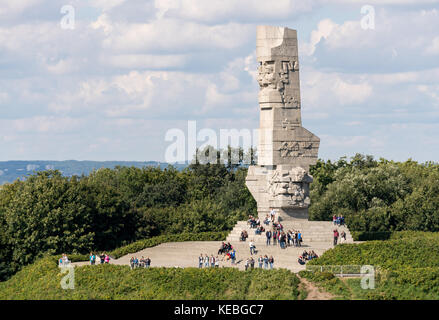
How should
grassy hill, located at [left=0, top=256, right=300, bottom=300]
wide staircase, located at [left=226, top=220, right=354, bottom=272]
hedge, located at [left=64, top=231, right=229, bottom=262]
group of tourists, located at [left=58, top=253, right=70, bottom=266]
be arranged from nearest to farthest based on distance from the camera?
grassy hill, located at [left=0, top=256, right=300, bottom=300] < group of tourists, located at [left=58, top=253, right=70, bottom=266] < wide staircase, located at [left=226, top=220, right=354, bottom=272] < hedge, located at [left=64, top=231, right=229, bottom=262]

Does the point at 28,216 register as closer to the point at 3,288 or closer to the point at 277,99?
the point at 3,288

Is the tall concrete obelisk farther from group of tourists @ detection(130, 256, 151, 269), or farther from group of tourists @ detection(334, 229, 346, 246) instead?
group of tourists @ detection(130, 256, 151, 269)

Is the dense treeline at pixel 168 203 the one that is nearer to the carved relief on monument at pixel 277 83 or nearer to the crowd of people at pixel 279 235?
the crowd of people at pixel 279 235

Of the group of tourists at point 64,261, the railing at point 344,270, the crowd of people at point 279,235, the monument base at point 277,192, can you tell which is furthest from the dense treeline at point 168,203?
the railing at point 344,270

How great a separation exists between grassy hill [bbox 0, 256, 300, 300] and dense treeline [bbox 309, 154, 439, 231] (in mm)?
26319

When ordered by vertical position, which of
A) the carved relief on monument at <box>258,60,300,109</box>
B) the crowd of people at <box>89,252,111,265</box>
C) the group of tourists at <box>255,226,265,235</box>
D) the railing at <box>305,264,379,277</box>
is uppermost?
the carved relief on monument at <box>258,60,300,109</box>

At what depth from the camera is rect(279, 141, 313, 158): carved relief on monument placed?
194 feet

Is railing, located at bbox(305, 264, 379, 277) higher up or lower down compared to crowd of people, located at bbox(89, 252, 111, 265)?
lower down

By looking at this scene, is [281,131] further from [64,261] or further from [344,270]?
[64,261]

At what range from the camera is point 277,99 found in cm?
5862

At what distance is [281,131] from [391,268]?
1651 centimetres

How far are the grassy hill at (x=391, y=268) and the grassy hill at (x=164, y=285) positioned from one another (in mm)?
Result: 2477

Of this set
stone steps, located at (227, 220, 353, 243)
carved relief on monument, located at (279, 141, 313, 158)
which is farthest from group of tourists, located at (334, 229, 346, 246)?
carved relief on monument, located at (279, 141, 313, 158)
